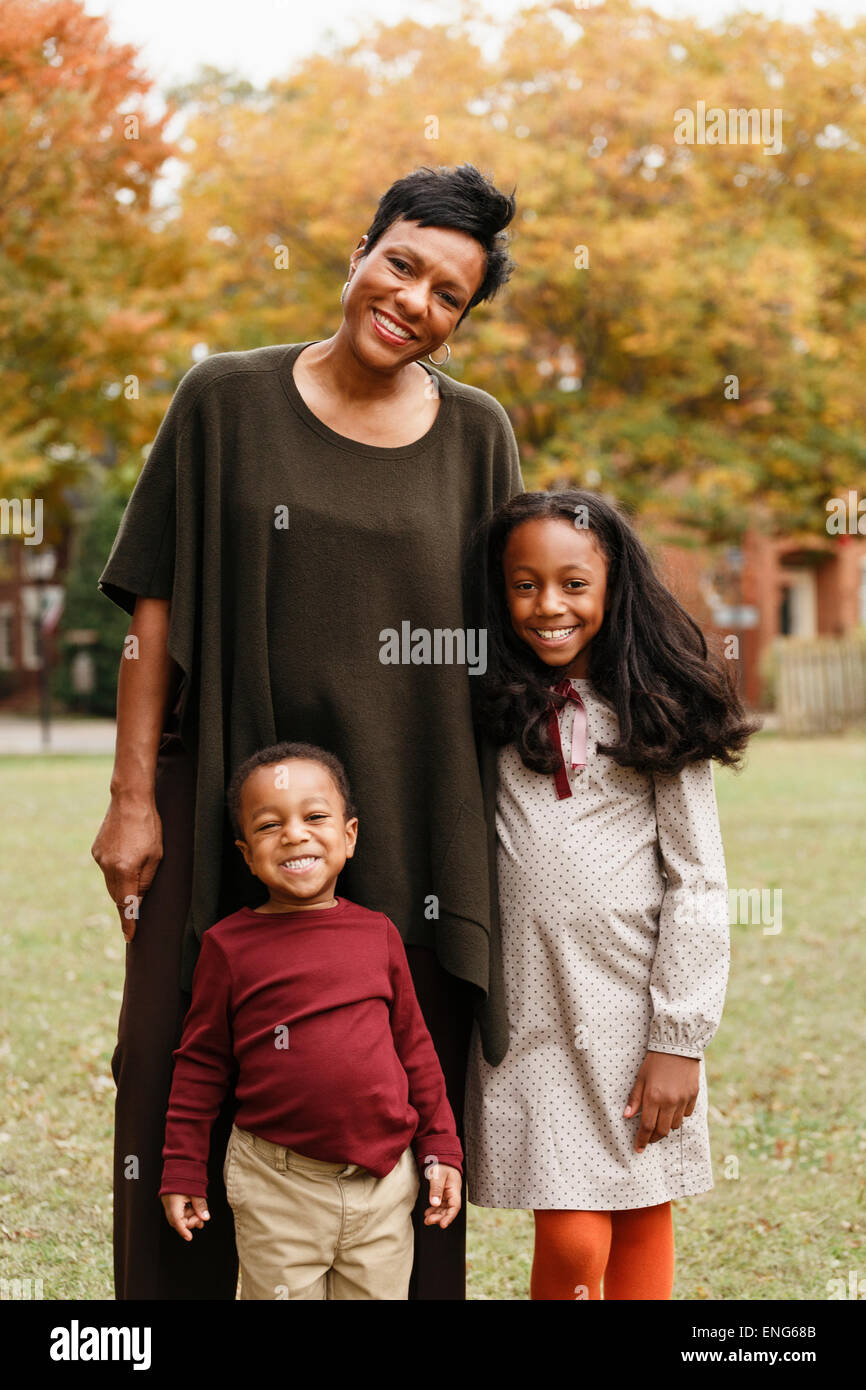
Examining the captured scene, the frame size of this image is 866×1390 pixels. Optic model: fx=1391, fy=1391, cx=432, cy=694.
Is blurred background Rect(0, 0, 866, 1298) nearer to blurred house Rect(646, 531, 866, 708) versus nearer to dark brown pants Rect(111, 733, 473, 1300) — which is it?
blurred house Rect(646, 531, 866, 708)

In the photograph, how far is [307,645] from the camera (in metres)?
2.46

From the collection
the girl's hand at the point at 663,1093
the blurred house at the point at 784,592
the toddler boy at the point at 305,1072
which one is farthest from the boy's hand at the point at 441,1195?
the blurred house at the point at 784,592

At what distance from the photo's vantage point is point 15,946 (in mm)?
7266

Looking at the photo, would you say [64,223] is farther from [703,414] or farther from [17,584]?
[17,584]

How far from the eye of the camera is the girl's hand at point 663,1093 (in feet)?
8.16

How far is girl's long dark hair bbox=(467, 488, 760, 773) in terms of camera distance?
2539 millimetres

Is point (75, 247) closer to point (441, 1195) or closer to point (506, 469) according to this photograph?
point (506, 469)

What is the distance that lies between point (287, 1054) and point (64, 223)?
14949 millimetres

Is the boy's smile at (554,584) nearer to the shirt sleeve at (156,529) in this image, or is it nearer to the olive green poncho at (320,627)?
the olive green poncho at (320,627)

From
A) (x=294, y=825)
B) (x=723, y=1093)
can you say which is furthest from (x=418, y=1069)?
(x=723, y=1093)

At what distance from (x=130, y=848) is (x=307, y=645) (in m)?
0.49

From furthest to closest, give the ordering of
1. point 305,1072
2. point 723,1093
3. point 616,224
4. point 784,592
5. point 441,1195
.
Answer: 1. point 784,592
2. point 616,224
3. point 723,1093
4. point 441,1195
5. point 305,1072

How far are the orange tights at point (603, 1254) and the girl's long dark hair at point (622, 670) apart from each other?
834 millimetres

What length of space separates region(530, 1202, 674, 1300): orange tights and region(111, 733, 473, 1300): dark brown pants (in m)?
0.22
